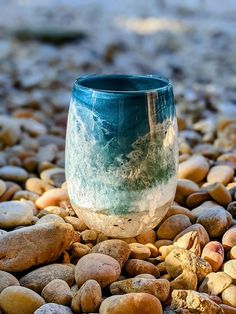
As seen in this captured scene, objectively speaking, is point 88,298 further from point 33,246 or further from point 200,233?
point 200,233

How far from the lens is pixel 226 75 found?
2.64 meters

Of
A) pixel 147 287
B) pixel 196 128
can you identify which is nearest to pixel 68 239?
pixel 147 287

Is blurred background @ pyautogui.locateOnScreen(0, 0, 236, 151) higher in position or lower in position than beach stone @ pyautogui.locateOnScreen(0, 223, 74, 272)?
higher

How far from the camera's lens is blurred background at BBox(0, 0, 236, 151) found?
218 cm

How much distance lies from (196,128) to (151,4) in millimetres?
2733

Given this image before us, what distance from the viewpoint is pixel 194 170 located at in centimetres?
126

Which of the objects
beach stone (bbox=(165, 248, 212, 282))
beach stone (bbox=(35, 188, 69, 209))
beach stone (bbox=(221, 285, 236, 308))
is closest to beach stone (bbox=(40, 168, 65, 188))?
beach stone (bbox=(35, 188, 69, 209))

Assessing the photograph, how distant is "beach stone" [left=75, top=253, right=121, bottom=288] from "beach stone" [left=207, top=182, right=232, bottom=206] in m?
0.35

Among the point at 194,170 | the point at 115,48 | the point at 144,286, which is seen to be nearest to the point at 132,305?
the point at 144,286

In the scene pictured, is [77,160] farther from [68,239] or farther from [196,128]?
[196,128]

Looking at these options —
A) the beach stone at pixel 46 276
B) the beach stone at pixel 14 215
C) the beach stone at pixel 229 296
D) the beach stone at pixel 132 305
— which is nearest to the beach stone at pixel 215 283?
the beach stone at pixel 229 296

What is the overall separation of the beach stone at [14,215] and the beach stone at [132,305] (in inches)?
12.5

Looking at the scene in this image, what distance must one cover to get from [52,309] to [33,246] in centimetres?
15

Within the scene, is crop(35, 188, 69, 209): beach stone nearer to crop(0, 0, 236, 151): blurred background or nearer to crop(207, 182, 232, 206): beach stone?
crop(207, 182, 232, 206): beach stone
